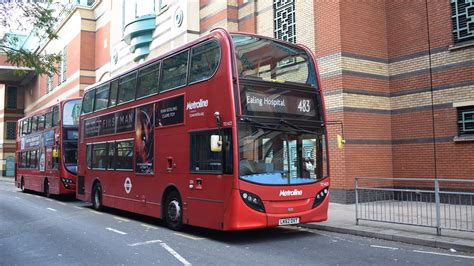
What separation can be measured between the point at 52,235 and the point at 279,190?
17.5 ft

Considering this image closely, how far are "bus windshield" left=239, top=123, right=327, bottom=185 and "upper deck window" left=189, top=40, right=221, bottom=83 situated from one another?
1.54 m

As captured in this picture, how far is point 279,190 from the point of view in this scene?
349 inches

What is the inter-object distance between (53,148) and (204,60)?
12324 mm

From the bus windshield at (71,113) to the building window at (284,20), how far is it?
908 cm

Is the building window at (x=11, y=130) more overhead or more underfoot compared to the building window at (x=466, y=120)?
more overhead

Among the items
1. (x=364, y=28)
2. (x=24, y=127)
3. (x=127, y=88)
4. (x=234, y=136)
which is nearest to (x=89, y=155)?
(x=127, y=88)

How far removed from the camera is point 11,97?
197 ft

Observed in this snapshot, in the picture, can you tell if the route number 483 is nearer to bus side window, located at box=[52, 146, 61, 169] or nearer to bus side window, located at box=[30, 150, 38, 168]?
bus side window, located at box=[52, 146, 61, 169]

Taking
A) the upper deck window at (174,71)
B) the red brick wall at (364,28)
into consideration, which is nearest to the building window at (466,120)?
the red brick wall at (364,28)

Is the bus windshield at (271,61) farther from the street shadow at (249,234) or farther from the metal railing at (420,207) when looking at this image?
the street shadow at (249,234)

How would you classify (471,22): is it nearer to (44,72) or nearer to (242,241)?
(242,241)

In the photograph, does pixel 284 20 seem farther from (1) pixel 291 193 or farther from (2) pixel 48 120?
(2) pixel 48 120

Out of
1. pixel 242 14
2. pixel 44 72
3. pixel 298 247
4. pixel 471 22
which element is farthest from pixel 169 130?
pixel 242 14

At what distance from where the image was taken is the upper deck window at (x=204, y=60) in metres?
9.19
